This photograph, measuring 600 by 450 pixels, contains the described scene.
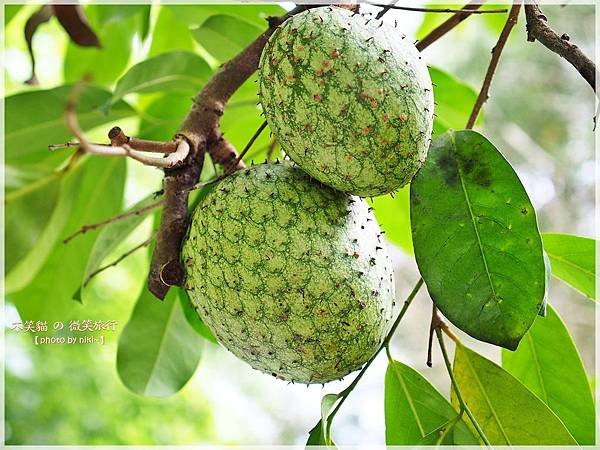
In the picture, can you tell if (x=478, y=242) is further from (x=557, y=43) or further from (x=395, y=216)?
(x=395, y=216)

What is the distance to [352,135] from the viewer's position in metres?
0.67

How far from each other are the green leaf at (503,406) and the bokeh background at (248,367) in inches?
39.3

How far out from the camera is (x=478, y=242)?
0.72 metres

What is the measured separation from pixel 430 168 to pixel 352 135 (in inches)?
5.0

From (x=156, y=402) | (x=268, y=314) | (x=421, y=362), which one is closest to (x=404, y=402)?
(x=268, y=314)

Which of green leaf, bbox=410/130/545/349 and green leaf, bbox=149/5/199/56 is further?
green leaf, bbox=149/5/199/56

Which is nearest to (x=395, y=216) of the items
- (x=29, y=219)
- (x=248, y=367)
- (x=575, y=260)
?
(x=575, y=260)

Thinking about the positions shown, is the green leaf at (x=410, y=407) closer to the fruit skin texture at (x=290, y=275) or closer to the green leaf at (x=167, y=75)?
the fruit skin texture at (x=290, y=275)

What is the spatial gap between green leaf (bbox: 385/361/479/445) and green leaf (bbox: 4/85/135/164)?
0.65 metres

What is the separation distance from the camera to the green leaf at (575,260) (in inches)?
35.2

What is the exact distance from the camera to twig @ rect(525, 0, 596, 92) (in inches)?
24.6

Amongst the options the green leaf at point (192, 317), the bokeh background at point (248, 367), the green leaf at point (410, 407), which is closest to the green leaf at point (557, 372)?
the green leaf at point (410, 407)

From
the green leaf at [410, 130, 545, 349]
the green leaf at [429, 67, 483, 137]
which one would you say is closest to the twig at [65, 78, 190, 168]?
the green leaf at [410, 130, 545, 349]

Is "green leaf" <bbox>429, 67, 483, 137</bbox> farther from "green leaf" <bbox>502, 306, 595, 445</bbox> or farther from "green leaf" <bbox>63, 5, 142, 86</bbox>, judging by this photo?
"green leaf" <bbox>63, 5, 142, 86</bbox>
